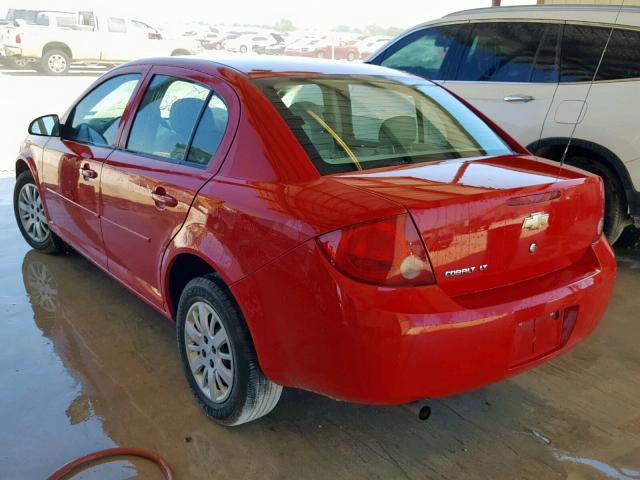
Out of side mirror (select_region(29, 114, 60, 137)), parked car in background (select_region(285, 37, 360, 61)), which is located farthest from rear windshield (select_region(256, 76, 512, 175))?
parked car in background (select_region(285, 37, 360, 61))

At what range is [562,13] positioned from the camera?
4.72 meters

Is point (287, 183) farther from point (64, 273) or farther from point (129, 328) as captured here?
point (64, 273)

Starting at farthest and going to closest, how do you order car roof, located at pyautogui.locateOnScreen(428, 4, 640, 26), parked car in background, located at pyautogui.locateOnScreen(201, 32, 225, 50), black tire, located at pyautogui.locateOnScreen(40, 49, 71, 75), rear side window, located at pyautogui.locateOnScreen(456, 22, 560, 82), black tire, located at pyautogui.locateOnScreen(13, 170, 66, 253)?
parked car in background, located at pyautogui.locateOnScreen(201, 32, 225, 50)
black tire, located at pyautogui.locateOnScreen(40, 49, 71, 75)
rear side window, located at pyautogui.locateOnScreen(456, 22, 560, 82)
black tire, located at pyautogui.locateOnScreen(13, 170, 66, 253)
car roof, located at pyautogui.locateOnScreen(428, 4, 640, 26)

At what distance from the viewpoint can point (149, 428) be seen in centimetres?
268

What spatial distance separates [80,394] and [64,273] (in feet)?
5.81

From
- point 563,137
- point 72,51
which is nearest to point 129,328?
point 563,137

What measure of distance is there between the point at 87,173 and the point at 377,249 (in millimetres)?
2212

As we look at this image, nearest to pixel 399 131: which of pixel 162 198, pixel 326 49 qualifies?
pixel 162 198

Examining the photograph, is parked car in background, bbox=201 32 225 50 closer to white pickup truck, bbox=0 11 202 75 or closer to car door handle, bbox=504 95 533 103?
white pickup truck, bbox=0 11 202 75

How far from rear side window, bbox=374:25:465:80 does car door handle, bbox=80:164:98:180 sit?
10.7 ft

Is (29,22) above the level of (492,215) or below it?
below

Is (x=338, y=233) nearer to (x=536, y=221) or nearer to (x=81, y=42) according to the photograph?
(x=536, y=221)

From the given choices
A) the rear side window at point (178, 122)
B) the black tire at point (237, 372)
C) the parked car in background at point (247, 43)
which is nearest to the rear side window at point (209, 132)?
the rear side window at point (178, 122)

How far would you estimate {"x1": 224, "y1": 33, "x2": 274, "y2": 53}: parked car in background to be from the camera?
3134 centimetres
